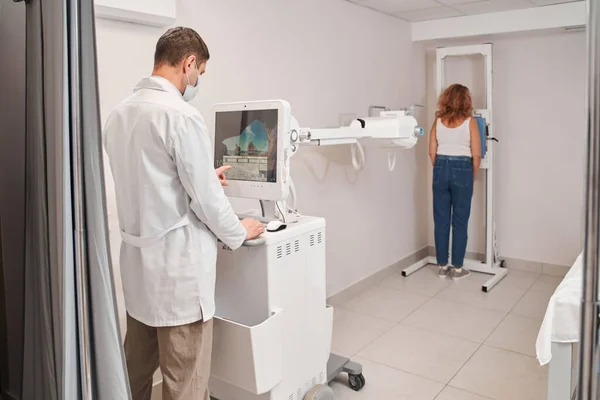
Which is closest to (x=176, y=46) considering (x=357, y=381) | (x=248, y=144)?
(x=248, y=144)

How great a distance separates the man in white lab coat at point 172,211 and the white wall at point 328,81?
533 mm

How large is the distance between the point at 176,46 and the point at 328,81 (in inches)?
75.1

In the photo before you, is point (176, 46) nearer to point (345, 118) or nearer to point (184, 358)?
point (184, 358)

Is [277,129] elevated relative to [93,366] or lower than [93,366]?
elevated

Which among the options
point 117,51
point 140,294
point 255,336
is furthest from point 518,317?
point 117,51

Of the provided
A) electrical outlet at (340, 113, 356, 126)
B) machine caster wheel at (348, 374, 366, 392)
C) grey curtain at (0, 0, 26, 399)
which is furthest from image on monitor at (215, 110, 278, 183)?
electrical outlet at (340, 113, 356, 126)

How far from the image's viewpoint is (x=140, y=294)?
1.86 meters

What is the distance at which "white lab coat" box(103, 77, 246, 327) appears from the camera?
175 centimetres

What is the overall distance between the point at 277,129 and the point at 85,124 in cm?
86

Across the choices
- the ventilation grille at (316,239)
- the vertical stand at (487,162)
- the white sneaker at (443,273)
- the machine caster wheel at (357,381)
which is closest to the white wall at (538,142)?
the vertical stand at (487,162)

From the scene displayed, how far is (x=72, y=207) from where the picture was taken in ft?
4.40

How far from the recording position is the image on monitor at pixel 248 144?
2.10 metres

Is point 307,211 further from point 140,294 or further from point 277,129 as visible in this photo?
point 140,294

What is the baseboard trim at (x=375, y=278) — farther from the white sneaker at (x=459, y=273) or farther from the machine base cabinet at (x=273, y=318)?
the machine base cabinet at (x=273, y=318)
